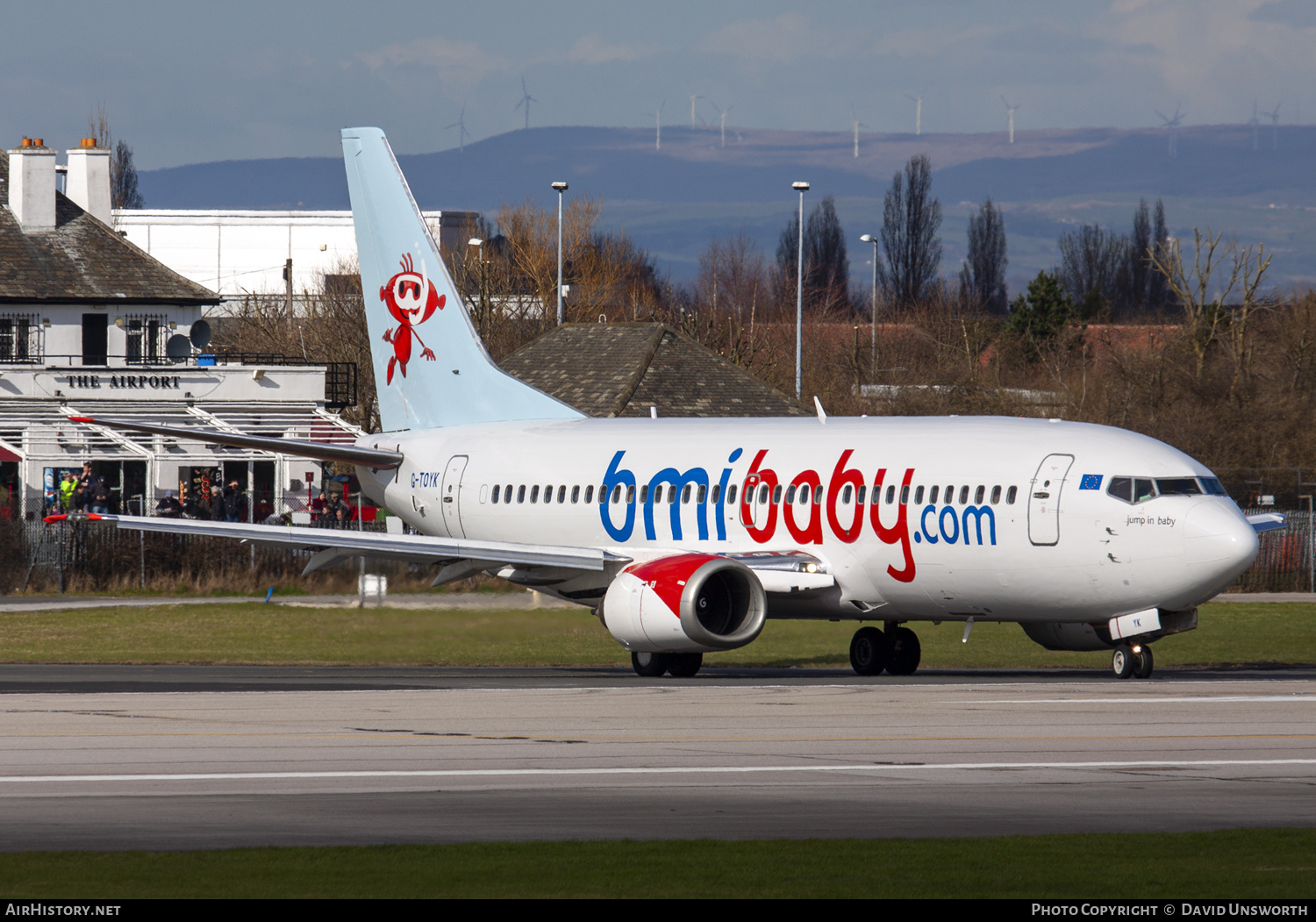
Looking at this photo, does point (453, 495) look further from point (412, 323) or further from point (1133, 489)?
point (1133, 489)

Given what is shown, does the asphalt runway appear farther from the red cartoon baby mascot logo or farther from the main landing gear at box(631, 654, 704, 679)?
the red cartoon baby mascot logo

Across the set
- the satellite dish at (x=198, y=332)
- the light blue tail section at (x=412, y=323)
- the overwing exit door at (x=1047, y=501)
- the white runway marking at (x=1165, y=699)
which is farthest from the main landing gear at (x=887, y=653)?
the satellite dish at (x=198, y=332)

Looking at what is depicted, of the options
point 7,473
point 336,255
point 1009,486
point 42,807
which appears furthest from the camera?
point 336,255

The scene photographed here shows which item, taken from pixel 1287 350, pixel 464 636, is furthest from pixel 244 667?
Result: pixel 1287 350

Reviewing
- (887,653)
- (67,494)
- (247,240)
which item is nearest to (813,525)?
(887,653)

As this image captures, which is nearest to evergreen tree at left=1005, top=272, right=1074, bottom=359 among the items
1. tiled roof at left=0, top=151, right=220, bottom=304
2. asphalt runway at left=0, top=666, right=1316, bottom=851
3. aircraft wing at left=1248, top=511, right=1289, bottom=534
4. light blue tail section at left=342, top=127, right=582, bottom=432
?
tiled roof at left=0, top=151, right=220, bottom=304

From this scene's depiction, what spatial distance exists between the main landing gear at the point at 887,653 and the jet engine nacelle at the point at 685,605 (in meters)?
2.79

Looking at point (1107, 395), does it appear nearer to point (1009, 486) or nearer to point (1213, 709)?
point (1009, 486)

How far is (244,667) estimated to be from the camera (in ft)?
111

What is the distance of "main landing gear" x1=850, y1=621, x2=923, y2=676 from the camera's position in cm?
3191

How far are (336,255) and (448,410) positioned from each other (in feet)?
319

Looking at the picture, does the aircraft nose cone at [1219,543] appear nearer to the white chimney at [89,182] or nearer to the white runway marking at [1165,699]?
the white runway marking at [1165,699]

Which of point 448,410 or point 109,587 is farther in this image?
point 109,587

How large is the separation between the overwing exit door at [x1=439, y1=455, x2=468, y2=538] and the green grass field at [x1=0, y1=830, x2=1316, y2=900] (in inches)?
917
